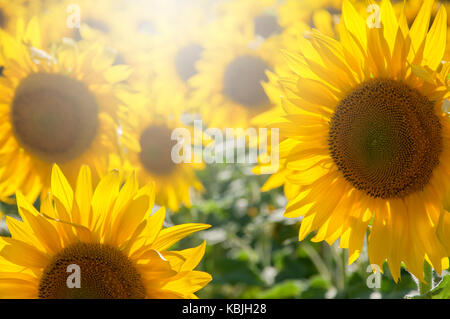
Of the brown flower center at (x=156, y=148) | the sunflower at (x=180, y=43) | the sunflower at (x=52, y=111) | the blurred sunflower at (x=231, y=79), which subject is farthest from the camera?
the sunflower at (x=180, y=43)

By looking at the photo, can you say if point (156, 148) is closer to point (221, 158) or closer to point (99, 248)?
point (221, 158)

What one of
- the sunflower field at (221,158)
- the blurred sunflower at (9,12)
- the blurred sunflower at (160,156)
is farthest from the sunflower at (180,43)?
the blurred sunflower at (9,12)

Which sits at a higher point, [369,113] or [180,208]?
[180,208]

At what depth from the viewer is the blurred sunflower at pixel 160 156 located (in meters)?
2.38

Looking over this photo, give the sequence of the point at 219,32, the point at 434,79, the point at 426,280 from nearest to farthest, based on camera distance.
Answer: the point at 434,79 → the point at 426,280 → the point at 219,32

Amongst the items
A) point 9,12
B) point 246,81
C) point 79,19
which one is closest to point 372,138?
point 246,81

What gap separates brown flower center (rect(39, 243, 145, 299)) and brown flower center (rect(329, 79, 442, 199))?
29.8 inches

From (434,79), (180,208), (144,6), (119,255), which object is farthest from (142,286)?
(144,6)

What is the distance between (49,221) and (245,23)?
2.24 metres

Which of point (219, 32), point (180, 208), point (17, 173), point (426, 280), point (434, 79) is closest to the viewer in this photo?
point (434, 79)

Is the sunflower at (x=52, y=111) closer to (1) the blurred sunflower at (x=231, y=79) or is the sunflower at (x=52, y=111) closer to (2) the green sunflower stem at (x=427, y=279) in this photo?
(1) the blurred sunflower at (x=231, y=79)

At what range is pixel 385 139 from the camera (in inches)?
59.0

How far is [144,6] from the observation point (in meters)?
3.24

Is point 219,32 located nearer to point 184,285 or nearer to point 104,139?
point 104,139
